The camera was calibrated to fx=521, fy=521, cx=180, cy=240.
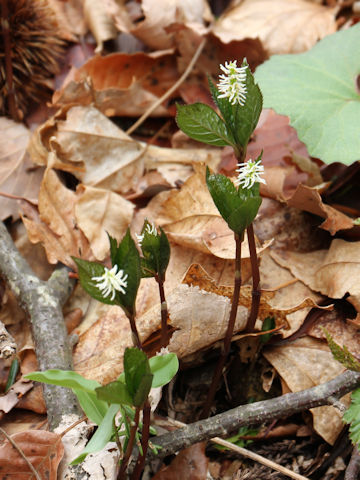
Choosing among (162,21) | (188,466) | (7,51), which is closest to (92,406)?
(188,466)

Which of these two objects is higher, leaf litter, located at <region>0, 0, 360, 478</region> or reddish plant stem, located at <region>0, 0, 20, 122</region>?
reddish plant stem, located at <region>0, 0, 20, 122</region>

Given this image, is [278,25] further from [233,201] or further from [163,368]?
[163,368]

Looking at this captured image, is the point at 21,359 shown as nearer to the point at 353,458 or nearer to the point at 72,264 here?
the point at 72,264

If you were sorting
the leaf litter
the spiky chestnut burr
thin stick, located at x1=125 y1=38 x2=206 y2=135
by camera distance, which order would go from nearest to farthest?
the leaf litter, the spiky chestnut burr, thin stick, located at x1=125 y1=38 x2=206 y2=135

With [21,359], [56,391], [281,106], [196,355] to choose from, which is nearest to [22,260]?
[21,359]

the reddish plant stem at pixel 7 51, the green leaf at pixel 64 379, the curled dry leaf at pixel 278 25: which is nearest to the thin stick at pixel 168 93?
the curled dry leaf at pixel 278 25

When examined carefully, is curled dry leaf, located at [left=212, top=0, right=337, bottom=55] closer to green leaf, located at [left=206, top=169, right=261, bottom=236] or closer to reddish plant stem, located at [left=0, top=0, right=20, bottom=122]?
reddish plant stem, located at [left=0, top=0, right=20, bottom=122]

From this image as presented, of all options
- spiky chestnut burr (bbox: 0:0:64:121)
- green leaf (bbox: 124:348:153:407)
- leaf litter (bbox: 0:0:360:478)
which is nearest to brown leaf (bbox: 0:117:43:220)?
leaf litter (bbox: 0:0:360:478)
